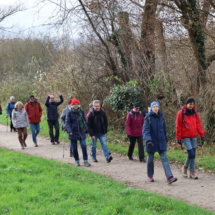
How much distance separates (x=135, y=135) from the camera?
29.4 ft

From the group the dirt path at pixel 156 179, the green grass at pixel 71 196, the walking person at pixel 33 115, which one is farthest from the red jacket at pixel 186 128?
the walking person at pixel 33 115

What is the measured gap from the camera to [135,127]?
352 inches

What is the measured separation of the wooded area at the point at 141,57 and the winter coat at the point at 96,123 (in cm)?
338

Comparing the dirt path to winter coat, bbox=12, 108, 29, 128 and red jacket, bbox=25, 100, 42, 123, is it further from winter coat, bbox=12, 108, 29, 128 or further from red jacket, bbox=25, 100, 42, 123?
red jacket, bbox=25, 100, 42, 123

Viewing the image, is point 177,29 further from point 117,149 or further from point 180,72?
point 117,149

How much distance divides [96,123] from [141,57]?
5.43 metres

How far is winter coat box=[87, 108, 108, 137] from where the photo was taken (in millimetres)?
8695

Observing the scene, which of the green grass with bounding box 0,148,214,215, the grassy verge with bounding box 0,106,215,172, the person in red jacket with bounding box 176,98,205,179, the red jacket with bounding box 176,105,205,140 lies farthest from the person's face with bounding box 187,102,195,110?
the green grass with bounding box 0,148,214,215

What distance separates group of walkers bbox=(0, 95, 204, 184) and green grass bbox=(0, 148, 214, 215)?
1215 mm

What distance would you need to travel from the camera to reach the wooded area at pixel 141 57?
10.3 m

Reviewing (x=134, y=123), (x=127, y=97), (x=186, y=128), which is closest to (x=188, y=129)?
(x=186, y=128)

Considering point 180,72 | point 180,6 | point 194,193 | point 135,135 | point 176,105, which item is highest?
point 180,6

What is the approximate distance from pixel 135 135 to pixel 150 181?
233 centimetres

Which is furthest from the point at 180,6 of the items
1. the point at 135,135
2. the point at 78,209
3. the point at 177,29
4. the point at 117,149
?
the point at 78,209
